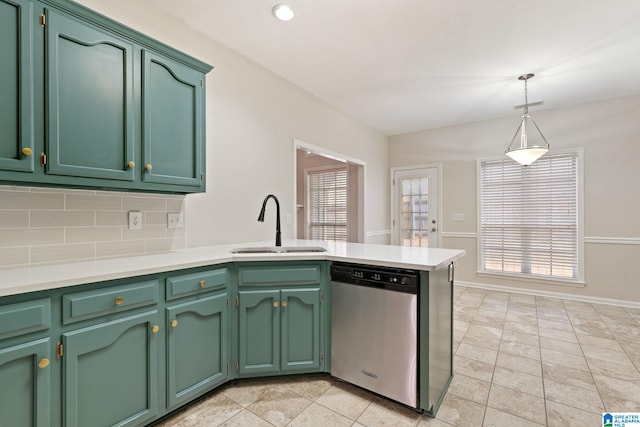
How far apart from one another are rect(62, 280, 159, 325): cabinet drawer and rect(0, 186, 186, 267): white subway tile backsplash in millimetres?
592

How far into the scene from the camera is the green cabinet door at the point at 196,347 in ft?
5.47

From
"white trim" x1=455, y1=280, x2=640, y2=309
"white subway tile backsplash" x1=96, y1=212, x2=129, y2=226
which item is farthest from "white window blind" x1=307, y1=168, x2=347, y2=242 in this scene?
"white subway tile backsplash" x1=96, y1=212, x2=129, y2=226

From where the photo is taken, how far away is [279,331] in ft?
6.68

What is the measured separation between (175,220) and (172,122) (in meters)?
0.73

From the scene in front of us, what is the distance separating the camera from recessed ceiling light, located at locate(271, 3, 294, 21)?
7.09 ft

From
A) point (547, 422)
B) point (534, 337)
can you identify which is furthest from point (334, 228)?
point (547, 422)

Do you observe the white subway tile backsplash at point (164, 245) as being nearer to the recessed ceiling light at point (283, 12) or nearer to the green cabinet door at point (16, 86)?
the green cabinet door at point (16, 86)

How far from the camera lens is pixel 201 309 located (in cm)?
179

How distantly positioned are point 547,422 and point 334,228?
4.16m

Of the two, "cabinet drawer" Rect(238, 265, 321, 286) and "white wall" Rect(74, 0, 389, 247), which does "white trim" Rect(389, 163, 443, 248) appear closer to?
"white wall" Rect(74, 0, 389, 247)

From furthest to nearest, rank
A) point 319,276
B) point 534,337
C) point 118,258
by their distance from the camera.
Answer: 1. point 534,337
2. point 319,276
3. point 118,258

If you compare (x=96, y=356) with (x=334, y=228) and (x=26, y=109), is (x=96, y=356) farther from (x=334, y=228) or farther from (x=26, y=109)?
(x=334, y=228)

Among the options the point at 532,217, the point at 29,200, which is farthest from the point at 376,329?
the point at 532,217

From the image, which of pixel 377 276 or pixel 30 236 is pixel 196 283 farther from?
pixel 377 276
